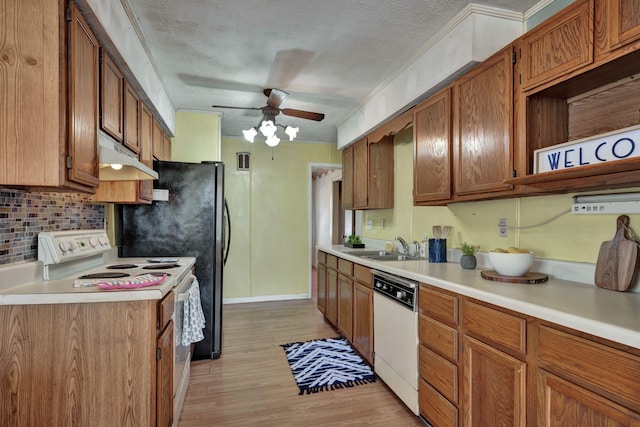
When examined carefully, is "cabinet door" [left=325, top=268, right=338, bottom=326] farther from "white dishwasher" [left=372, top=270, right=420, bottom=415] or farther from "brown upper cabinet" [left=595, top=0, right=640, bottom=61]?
"brown upper cabinet" [left=595, top=0, right=640, bottom=61]

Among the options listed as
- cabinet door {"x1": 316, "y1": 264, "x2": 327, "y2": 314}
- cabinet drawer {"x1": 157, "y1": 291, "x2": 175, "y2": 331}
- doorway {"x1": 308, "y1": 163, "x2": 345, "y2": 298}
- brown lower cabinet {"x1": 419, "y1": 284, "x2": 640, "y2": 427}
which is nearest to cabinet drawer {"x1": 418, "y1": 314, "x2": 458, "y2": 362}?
brown lower cabinet {"x1": 419, "y1": 284, "x2": 640, "y2": 427}

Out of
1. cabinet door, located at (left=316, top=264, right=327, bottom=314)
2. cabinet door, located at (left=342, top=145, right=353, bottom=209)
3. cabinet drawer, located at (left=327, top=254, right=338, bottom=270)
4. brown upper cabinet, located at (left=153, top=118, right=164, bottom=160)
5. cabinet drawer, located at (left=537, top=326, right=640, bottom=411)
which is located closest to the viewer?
cabinet drawer, located at (left=537, top=326, right=640, bottom=411)

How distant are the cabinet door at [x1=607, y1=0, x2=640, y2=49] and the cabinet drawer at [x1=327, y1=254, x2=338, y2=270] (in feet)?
8.97

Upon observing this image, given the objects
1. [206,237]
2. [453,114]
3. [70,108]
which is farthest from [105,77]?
[453,114]

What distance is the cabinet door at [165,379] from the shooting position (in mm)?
1605

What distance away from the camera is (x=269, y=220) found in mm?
5148

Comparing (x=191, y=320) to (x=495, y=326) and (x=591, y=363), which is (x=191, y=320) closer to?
(x=495, y=326)

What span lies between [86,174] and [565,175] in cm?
212

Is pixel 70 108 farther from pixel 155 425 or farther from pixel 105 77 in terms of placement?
pixel 155 425

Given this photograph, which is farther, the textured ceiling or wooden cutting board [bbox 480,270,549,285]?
the textured ceiling

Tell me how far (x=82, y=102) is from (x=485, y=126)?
209 cm

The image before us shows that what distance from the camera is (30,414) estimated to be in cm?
143

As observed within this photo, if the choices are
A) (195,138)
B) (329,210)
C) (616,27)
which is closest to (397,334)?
(616,27)

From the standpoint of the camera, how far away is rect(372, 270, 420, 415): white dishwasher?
2.11 m
